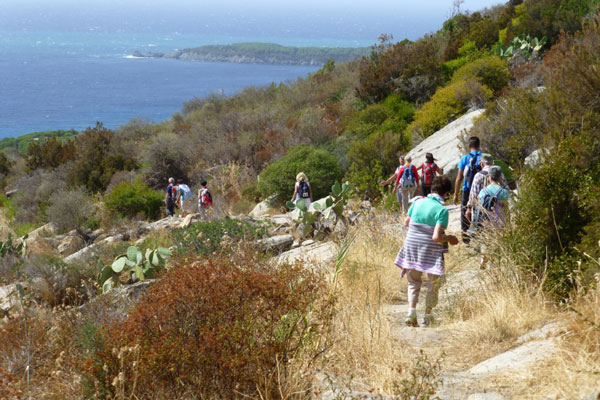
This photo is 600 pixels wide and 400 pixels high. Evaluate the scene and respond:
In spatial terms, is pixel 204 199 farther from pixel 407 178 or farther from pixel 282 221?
pixel 407 178

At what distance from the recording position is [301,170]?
1617 centimetres

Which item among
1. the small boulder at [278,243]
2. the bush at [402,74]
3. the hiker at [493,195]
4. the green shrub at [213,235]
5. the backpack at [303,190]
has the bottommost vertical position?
the small boulder at [278,243]

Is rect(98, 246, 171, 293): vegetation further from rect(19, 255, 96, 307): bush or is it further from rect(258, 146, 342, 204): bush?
rect(258, 146, 342, 204): bush

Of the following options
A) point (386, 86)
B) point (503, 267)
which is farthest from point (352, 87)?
point (503, 267)

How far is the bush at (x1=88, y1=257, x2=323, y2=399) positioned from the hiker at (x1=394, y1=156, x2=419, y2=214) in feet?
22.6

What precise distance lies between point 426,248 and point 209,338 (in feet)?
8.12

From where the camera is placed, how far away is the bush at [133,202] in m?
17.8

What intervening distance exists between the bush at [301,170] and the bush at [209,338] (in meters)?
12.1

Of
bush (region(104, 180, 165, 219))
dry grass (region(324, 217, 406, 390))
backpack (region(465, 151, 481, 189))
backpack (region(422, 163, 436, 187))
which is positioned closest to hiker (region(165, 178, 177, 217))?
bush (region(104, 180, 165, 219))

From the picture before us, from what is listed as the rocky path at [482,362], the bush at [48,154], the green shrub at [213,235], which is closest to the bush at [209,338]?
the rocky path at [482,362]

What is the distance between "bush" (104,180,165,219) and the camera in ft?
58.4

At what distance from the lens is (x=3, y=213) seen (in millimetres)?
22703

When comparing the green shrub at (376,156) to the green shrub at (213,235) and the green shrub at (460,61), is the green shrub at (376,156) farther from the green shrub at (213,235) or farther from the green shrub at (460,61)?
the green shrub at (460,61)

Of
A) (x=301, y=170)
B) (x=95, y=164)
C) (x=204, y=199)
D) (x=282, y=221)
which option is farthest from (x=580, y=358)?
(x=95, y=164)
